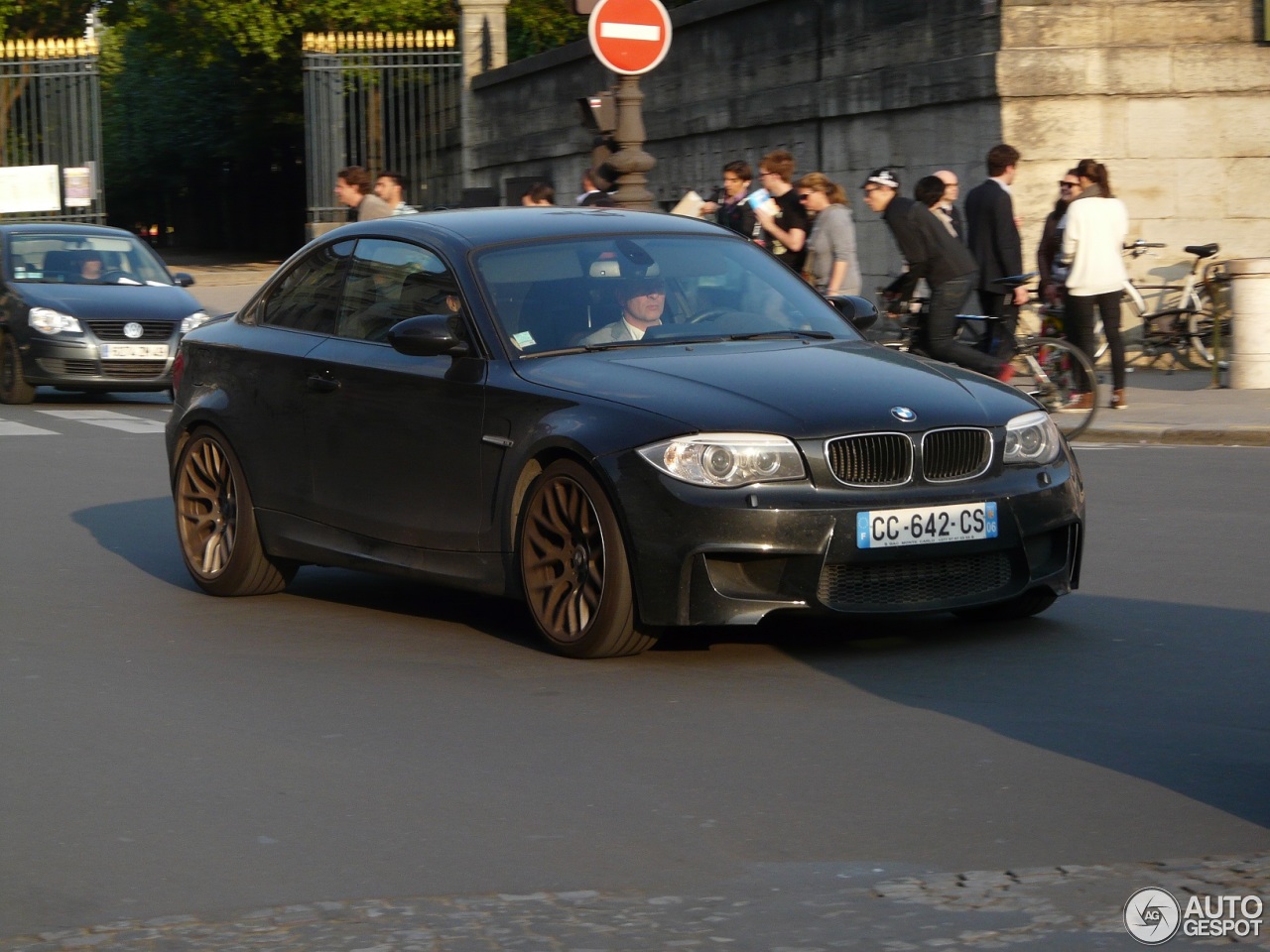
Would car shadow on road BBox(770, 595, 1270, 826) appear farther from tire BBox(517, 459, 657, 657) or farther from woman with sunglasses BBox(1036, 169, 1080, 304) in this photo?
woman with sunglasses BBox(1036, 169, 1080, 304)

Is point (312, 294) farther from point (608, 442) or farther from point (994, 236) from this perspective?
point (994, 236)

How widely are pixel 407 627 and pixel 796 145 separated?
52.7 ft

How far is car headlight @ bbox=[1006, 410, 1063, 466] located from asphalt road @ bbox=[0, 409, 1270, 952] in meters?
0.63

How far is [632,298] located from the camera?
318 inches

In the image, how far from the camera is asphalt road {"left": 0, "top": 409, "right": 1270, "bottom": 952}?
182 inches

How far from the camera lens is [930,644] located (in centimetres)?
756

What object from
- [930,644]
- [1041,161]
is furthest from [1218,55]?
[930,644]

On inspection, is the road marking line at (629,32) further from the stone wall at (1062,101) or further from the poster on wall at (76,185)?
the poster on wall at (76,185)

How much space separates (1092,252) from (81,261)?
32.7 feet

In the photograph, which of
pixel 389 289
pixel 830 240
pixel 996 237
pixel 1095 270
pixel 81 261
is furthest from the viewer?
pixel 81 261

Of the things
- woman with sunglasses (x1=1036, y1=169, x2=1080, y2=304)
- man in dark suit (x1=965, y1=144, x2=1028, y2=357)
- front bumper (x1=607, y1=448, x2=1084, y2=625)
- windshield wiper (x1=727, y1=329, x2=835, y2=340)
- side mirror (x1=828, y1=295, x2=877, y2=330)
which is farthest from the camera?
woman with sunglasses (x1=1036, y1=169, x2=1080, y2=304)

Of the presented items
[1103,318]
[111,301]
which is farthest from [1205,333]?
[111,301]

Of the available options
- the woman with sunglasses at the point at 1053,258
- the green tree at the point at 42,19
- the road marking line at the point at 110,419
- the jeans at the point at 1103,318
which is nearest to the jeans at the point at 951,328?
the jeans at the point at 1103,318

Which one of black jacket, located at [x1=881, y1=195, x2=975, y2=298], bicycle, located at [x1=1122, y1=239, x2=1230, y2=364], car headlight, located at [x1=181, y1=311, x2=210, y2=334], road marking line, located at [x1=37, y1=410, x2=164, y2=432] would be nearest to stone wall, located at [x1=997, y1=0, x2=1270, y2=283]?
bicycle, located at [x1=1122, y1=239, x2=1230, y2=364]
